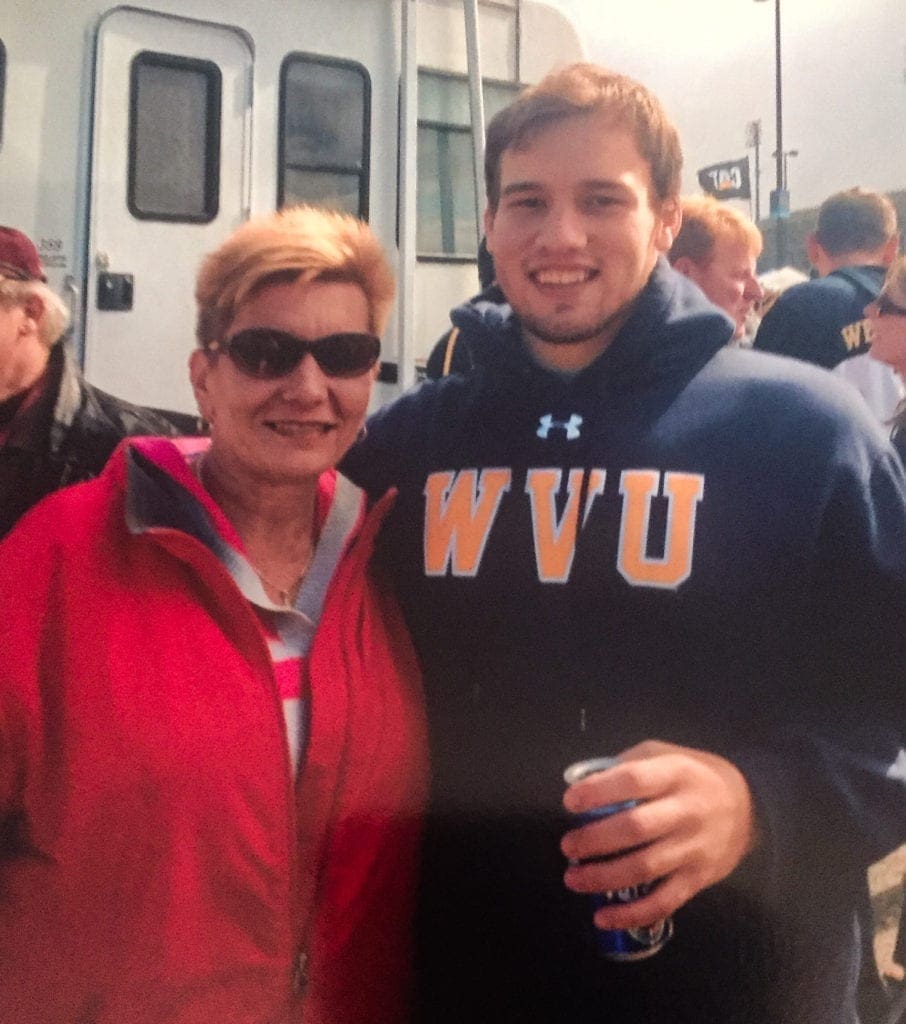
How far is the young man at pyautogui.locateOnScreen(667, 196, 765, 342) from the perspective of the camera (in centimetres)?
111

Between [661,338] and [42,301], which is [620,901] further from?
[42,301]

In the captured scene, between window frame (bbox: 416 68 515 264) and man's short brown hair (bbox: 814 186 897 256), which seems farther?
window frame (bbox: 416 68 515 264)

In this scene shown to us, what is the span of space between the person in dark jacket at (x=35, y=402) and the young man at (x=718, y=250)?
0.67m

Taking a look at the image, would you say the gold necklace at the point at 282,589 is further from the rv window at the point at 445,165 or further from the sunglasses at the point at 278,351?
the rv window at the point at 445,165

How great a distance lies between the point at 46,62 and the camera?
1093mm

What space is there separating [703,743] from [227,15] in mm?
1066

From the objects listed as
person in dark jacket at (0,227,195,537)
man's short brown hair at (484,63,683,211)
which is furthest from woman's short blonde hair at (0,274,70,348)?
man's short brown hair at (484,63,683,211)

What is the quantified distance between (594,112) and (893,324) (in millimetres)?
484

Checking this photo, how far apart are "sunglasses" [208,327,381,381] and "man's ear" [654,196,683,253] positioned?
0.24m

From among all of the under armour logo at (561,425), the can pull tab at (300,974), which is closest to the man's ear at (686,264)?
the under armour logo at (561,425)

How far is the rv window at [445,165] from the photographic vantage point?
1212 mm

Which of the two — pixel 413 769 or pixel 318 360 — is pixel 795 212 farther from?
pixel 413 769

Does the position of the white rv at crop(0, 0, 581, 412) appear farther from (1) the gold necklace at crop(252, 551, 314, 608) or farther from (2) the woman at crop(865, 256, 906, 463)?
(2) the woman at crop(865, 256, 906, 463)

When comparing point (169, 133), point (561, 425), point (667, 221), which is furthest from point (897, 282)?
point (169, 133)
